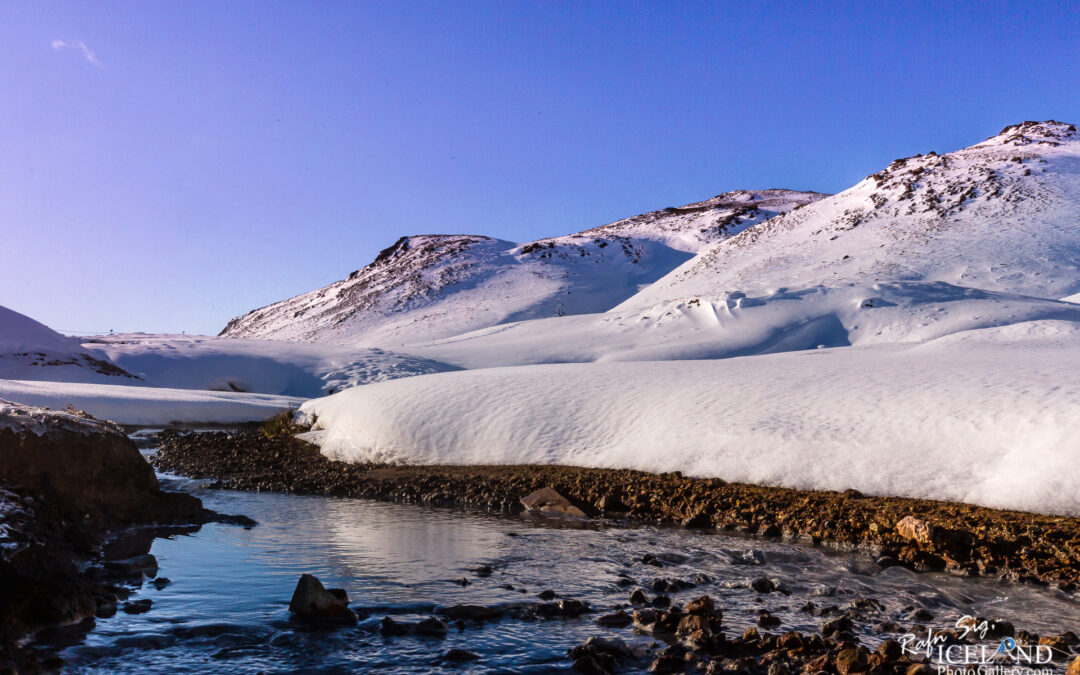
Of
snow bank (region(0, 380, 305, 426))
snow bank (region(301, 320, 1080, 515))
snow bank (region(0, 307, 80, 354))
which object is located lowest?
snow bank (region(0, 380, 305, 426))

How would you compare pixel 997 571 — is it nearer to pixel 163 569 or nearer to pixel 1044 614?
pixel 1044 614

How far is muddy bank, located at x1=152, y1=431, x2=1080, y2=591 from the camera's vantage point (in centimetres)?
825

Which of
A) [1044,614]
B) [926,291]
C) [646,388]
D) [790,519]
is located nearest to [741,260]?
[926,291]

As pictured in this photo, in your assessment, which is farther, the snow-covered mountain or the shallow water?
the snow-covered mountain

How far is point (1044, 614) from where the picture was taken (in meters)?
6.70

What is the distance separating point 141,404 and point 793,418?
20355 mm

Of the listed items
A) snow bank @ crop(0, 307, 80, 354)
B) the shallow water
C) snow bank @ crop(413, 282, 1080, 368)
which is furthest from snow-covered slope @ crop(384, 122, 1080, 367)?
the shallow water

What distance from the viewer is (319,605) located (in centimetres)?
650

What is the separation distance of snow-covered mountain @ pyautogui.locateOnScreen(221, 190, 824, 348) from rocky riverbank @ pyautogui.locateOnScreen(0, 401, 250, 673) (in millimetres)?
46262

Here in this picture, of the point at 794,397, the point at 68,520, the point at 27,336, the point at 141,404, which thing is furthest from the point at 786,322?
the point at 27,336

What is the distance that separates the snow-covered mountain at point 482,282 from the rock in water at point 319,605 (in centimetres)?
5043

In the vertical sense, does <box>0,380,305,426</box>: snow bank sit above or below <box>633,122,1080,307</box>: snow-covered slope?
below

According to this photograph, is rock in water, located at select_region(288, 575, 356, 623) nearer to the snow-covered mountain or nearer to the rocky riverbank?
the rocky riverbank

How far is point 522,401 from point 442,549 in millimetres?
6785
